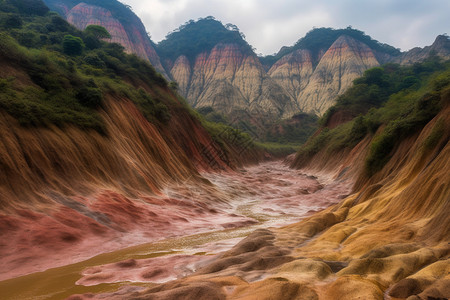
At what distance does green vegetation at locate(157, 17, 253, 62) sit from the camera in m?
159

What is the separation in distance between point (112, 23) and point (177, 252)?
466ft

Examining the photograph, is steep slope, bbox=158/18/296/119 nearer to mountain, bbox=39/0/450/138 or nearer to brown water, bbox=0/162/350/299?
mountain, bbox=39/0/450/138

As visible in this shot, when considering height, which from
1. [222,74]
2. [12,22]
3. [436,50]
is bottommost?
[12,22]

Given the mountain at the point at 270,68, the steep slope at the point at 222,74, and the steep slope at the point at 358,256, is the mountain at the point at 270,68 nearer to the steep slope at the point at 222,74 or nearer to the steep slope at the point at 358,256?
the steep slope at the point at 222,74

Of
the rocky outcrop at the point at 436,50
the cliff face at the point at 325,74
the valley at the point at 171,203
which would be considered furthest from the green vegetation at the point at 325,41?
the valley at the point at 171,203

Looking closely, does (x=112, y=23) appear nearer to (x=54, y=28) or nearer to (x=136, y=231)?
(x=54, y=28)

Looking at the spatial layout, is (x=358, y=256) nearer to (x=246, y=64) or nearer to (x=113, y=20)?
(x=246, y=64)

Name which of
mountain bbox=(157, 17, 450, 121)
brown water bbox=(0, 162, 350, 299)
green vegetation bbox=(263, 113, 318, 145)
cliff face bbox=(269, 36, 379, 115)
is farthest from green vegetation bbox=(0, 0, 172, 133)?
cliff face bbox=(269, 36, 379, 115)

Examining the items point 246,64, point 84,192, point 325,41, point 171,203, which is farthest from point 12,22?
point 325,41

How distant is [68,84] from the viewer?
22359 millimetres

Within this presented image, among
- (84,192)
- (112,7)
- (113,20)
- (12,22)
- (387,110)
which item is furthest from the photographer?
(112,7)

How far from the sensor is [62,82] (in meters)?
22.0

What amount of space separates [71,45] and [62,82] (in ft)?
58.0

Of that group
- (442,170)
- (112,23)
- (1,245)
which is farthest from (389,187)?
(112,23)
